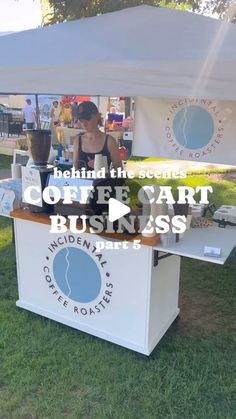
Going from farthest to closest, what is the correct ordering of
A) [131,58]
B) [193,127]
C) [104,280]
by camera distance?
1. [193,127]
2. [104,280]
3. [131,58]

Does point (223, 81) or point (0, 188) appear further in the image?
point (0, 188)

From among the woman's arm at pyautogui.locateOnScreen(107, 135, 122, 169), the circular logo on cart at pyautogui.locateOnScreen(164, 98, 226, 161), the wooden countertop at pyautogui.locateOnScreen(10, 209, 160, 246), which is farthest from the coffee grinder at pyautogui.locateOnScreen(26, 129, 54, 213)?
the circular logo on cart at pyautogui.locateOnScreen(164, 98, 226, 161)

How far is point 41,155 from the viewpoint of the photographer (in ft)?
8.32

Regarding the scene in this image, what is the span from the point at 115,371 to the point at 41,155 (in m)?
1.42

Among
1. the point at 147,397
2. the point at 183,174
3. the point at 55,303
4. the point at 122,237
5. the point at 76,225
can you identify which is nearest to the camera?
the point at 147,397

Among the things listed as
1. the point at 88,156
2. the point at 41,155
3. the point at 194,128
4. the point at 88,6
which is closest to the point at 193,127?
the point at 194,128

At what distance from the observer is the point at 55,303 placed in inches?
101

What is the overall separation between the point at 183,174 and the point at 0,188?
5.37 metres

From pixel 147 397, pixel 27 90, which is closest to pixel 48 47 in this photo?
pixel 27 90

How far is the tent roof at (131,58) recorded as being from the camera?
1734mm

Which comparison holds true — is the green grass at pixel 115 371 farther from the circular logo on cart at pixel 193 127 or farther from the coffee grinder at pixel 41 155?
the circular logo on cart at pixel 193 127

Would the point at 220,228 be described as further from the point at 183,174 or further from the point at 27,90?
the point at 183,174

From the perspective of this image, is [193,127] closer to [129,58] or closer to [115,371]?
[129,58]

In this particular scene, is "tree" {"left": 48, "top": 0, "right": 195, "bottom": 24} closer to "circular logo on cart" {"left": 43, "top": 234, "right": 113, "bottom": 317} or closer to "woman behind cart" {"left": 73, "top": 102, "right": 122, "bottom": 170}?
"woman behind cart" {"left": 73, "top": 102, "right": 122, "bottom": 170}
